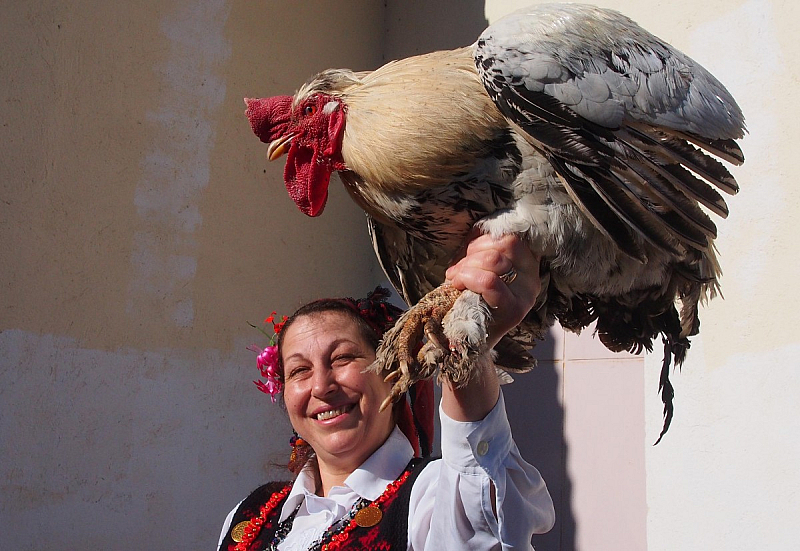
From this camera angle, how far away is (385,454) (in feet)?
6.43

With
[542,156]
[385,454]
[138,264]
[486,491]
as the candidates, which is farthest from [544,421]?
[138,264]

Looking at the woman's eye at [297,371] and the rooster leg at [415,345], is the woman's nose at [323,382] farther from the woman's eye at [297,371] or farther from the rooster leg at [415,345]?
the rooster leg at [415,345]

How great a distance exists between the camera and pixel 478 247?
1448 millimetres

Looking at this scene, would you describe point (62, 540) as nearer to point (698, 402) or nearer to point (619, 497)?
point (619, 497)

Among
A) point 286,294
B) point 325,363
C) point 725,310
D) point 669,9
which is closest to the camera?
point 325,363

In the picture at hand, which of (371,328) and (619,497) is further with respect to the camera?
(619,497)

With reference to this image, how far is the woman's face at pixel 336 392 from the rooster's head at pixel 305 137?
441 millimetres

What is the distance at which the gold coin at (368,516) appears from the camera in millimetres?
1786

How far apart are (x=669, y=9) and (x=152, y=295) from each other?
103 inches

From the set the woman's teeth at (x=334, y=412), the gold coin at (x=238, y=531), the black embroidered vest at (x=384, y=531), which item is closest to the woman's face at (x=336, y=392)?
the woman's teeth at (x=334, y=412)

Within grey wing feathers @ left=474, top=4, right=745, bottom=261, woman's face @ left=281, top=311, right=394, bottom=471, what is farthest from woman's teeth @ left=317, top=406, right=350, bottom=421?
grey wing feathers @ left=474, top=4, right=745, bottom=261

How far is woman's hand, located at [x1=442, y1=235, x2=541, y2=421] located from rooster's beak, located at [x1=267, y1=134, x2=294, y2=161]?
571 millimetres

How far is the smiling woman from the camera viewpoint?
140 centimetres

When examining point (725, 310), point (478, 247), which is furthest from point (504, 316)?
point (725, 310)
